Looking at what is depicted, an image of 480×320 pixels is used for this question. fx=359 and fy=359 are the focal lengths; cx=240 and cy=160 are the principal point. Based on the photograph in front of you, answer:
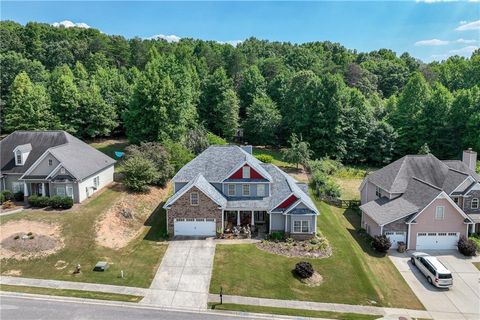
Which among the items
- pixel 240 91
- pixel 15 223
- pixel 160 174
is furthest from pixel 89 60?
pixel 15 223

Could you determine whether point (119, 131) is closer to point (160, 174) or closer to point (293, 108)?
point (160, 174)

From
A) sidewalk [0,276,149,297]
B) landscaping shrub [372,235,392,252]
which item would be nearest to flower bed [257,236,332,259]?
landscaping shrub [372,235,392,252]

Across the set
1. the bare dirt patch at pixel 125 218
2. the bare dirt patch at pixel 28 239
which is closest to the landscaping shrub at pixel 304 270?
the bare dirt patch at pixel 125 218

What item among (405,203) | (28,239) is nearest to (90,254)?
(28,239)

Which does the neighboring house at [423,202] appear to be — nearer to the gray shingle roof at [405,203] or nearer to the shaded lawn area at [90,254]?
the gray shingle roof at [405,203]

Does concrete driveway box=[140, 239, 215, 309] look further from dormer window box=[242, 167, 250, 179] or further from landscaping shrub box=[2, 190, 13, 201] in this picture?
landscaping shrub box=[2, 190, 13, 201]

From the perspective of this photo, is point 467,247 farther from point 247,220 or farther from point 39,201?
point 39,201
